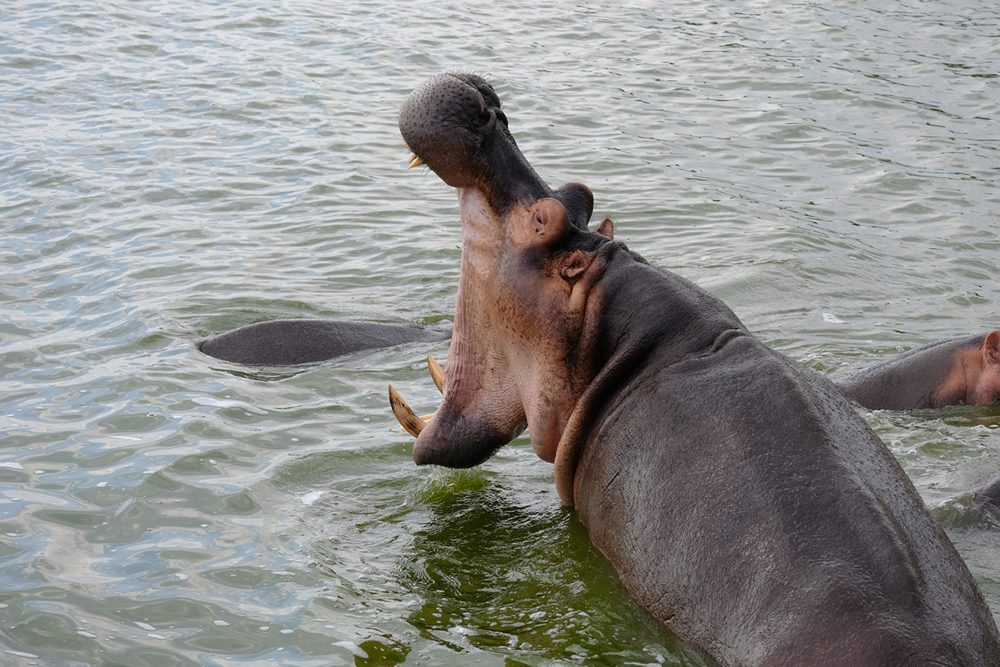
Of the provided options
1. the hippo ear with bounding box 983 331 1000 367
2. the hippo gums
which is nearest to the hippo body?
the hippo gums

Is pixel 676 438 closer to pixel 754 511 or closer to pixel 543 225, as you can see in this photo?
pixel 754 511

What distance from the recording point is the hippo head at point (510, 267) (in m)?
3.78

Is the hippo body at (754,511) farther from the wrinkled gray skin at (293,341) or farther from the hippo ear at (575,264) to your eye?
the wrinkled gray skin at (293,341)

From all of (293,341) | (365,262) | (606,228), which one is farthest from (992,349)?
(365,262)

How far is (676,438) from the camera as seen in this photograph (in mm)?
3338

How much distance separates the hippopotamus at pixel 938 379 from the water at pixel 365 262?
11cm

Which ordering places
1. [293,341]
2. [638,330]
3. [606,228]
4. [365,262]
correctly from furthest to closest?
[365,262], [293,341], [606,228], [638,330]

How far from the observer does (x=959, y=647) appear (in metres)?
2.67

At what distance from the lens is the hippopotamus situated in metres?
5.91

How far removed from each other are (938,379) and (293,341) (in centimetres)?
359

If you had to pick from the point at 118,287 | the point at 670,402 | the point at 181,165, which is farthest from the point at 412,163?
the point at 181,165

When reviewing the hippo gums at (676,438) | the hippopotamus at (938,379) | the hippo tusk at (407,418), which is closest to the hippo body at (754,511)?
the hippo gums at (676,438)

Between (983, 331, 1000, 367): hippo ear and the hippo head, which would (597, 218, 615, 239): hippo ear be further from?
(983, 331, 1000, 367): hippo ear

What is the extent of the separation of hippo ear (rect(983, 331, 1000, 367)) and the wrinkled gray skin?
3275 mm
